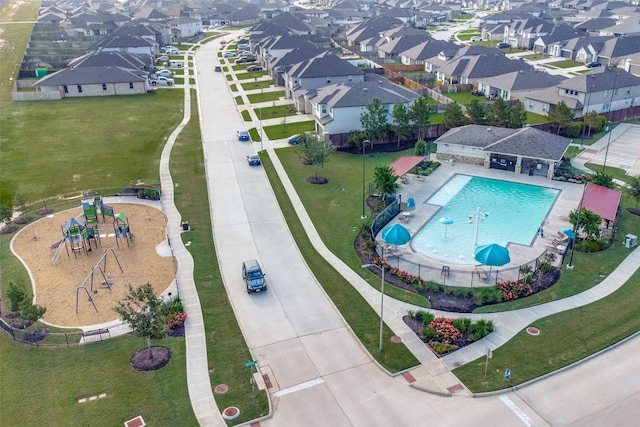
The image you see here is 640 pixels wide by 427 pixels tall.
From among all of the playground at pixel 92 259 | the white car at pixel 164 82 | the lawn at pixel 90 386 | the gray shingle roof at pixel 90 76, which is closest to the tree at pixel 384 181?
the playground at pixel 92 259

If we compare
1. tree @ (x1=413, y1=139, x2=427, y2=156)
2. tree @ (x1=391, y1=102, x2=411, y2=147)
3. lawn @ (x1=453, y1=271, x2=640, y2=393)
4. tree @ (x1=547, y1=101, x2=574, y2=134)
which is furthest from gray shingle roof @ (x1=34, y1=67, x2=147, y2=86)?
lawn @ (x1=453, y1=271, x2=640, y2=393)

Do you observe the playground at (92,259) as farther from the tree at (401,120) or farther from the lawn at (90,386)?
the tree at (401,120)

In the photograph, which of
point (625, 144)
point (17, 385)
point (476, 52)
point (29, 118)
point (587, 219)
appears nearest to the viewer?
point (17, 385)

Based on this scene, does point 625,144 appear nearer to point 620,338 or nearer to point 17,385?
point 620,338

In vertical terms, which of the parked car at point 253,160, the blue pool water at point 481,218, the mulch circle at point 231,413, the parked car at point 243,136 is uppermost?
the parked car at point 243,136

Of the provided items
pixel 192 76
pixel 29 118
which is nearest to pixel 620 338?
pixel 29 118

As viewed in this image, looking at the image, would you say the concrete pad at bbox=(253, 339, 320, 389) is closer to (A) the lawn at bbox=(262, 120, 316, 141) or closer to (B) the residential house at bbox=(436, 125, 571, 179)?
(B) the residential house at bbox=(436, 125, 571, 179)
